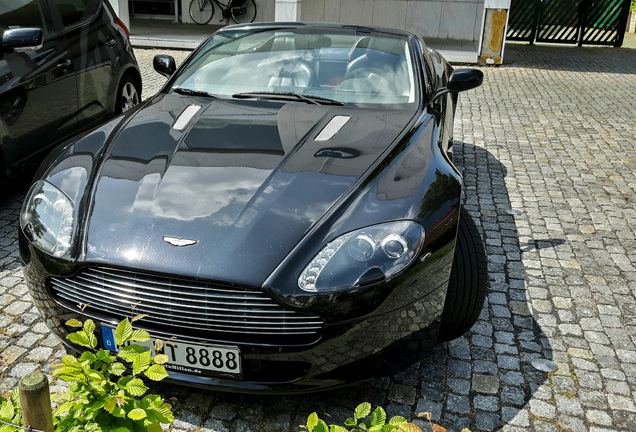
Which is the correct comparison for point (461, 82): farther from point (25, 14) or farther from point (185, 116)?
point (25, 14)

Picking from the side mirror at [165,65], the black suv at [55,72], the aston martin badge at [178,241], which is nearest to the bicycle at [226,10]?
the black suv at [55,72]

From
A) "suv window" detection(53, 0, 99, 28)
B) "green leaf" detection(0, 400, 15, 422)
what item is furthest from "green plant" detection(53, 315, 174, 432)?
"suv window" detection(53, 0, 99, 28)

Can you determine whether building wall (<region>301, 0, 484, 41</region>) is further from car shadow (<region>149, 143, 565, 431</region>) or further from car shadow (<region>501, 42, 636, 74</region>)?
car shadow (<region>149, 143, 565, 431</region>)

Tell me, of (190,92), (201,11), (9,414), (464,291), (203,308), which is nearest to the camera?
(9,414)

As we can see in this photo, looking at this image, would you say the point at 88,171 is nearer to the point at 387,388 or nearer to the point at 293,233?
the point at 293,233

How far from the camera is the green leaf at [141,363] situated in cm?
149

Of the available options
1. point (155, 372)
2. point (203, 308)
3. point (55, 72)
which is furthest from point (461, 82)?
point (55, 72)

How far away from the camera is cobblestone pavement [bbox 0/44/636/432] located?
8.72 feet

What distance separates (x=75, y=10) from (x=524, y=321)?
4547mm

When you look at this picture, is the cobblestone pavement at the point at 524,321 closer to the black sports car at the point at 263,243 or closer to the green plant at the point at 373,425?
the black sports car at the point at 263,243

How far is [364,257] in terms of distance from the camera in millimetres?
2344

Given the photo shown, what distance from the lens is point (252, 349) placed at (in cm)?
228

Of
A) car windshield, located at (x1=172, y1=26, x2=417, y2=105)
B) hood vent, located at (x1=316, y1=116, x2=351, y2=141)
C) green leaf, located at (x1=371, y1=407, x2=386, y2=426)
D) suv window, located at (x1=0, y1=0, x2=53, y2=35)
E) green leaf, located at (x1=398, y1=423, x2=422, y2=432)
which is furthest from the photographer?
suv window, located at (x1=0, y1=0, x2=53, y2=35)

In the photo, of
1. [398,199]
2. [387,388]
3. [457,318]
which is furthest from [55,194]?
[457,318]
